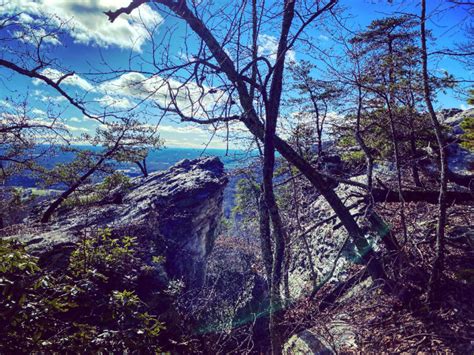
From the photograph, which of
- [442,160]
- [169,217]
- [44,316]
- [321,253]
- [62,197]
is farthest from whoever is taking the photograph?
[62,197]

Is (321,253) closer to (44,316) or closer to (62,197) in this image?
(44,316)

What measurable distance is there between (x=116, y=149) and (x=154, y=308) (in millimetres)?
8817

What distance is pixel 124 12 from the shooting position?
3.46m

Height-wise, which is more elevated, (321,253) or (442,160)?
(442,160)

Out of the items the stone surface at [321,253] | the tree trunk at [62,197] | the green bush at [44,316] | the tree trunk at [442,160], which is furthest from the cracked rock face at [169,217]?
the tree trunk at [442,160]

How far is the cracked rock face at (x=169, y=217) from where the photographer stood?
984 cm

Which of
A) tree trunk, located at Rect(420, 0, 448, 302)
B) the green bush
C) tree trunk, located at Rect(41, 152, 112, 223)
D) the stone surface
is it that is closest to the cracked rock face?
tree trunk, located at Rect(41, 152, 112, 223)

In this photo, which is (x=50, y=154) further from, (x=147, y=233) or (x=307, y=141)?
(x=307, y=141)

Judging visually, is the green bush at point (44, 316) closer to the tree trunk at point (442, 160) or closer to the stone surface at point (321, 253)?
the tree trunk at point (442, 160)

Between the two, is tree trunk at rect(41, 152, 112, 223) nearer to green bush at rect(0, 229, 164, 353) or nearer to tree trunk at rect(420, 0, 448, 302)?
green bush at rect(0, 229, 164, 353)

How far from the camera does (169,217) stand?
37.6 feet

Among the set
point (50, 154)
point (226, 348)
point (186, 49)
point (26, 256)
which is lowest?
point (226, 348)

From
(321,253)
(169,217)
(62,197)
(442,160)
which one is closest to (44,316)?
(442,160)

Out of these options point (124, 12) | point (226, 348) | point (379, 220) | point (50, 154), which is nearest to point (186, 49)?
point (124, 12)
